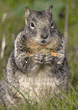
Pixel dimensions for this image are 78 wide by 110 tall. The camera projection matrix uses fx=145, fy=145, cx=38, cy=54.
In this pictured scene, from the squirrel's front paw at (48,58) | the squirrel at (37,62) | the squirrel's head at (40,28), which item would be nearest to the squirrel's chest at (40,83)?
the squirrel at (37,62)

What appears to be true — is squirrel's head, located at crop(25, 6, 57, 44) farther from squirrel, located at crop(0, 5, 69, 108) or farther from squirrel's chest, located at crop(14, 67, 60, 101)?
squirrel's chest, located at crop(14, 67, 60, 101)

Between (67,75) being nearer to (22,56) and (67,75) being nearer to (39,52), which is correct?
(39,52)

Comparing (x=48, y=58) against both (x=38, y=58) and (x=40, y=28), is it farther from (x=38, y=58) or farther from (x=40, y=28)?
(x=40, y=28)

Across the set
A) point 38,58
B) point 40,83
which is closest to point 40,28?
point 38,58

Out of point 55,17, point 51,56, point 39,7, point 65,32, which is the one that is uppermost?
point 39,7

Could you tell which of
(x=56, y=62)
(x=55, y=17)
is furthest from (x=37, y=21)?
(x=55, y=17)

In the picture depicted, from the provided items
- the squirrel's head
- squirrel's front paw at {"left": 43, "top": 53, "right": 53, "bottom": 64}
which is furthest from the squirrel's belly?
the squirrel's head

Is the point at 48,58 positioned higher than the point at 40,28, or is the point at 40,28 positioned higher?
the point at 40,28
